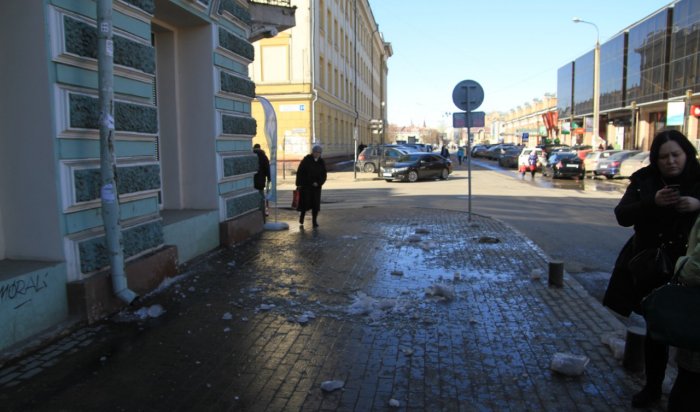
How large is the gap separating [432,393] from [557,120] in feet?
259

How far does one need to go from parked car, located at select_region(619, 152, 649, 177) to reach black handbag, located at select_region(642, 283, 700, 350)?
24.5 m

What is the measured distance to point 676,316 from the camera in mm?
2629

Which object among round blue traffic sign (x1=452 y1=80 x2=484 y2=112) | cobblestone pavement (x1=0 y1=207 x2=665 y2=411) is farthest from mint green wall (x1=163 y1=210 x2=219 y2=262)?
round blue traffic sign (x1=452 y1=80 x2=484 y2=112)

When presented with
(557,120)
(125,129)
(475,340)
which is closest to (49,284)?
(125,129)

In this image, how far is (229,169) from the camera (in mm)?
8617

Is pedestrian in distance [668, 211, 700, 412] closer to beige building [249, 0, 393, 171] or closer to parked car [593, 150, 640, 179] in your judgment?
beige building [249, 0, 393, 171]

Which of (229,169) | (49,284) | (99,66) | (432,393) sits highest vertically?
(99,66)

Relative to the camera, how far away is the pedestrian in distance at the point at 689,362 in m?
2.65

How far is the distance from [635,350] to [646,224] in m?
1.13

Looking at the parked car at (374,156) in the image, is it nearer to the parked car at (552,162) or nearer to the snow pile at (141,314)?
the parked car at (552,162)

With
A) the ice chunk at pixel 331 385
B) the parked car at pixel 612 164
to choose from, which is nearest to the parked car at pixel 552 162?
the parked car at pixel 612 164

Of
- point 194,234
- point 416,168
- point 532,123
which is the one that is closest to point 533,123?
point 532,123

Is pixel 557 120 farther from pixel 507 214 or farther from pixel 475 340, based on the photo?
pixel 475 340

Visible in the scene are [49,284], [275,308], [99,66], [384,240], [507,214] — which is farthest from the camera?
[507,214]
